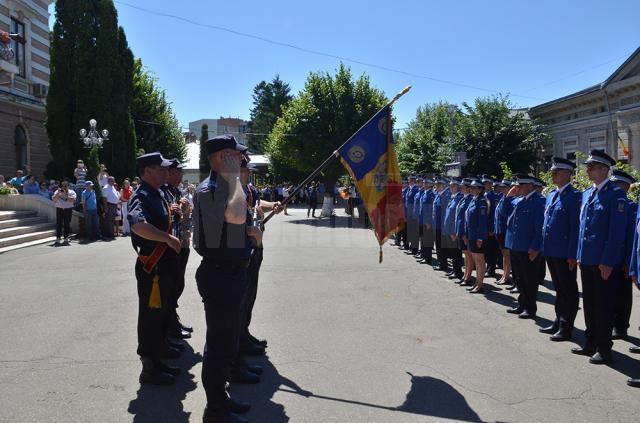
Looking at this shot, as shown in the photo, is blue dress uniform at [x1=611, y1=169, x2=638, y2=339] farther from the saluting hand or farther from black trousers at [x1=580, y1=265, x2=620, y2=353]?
the saluting hand

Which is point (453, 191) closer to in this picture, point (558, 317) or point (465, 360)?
point (558, 317)

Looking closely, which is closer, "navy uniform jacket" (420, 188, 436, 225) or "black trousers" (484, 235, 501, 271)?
"black trousers" (484, 235, 501, 271)

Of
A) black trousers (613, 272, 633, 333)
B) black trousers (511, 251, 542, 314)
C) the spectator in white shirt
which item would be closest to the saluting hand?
black trousers (613, 272, 633, 333)

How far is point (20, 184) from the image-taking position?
2006 cm

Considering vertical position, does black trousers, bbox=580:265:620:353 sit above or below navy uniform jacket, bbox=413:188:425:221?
below

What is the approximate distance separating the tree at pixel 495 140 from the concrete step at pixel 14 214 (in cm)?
2062

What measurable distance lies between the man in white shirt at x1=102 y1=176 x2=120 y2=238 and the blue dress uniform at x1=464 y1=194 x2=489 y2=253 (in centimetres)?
1251

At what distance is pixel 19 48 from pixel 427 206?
77.3 feet

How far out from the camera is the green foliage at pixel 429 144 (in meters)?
29.9

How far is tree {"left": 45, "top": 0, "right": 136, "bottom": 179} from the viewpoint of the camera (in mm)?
24266

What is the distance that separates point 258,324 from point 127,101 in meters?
23.3

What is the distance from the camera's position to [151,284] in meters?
4.54

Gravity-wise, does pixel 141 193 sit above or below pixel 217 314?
above

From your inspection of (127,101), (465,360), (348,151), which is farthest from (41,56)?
(465,360)
